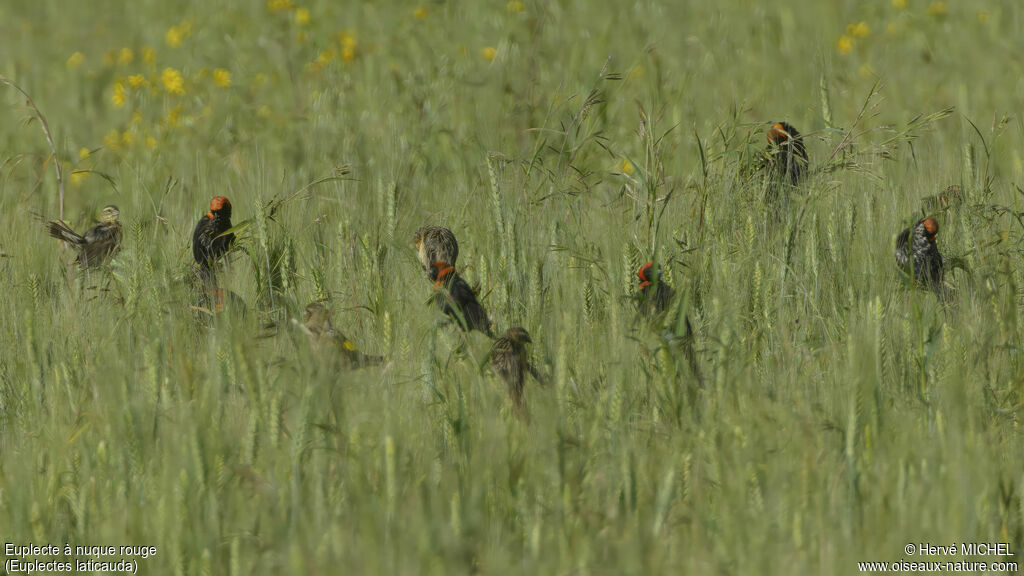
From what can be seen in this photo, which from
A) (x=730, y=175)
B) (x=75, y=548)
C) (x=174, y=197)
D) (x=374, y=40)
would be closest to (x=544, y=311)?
(x=730, y=175)

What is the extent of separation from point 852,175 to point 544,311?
1.93 m

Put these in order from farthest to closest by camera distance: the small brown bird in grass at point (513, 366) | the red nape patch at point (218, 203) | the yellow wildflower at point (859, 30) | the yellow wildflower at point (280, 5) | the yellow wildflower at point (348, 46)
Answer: the yellow wildflower at point (859, 30) → the yellow wildflower at point (280, 5) → the yellow wildflower at point (348, 46) → the red nape patch at point (218, 203) → the small brown bird in grass at point (513, 366)

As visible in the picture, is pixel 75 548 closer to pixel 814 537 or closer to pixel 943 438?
pixel 814 537

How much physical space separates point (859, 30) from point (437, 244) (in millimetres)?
5372

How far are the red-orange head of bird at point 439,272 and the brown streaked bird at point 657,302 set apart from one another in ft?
2.10

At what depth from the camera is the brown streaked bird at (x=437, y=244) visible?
4.49m

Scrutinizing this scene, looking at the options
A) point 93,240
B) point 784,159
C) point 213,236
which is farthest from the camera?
point 784,159

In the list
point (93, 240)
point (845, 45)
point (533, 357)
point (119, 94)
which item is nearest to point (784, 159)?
point (533, 357)

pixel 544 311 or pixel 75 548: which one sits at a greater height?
pixel 544 311

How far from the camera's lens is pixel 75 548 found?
2.58 m

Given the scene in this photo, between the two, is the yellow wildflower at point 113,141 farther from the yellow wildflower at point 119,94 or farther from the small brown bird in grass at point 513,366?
the small brown bird in grass at point 513,366

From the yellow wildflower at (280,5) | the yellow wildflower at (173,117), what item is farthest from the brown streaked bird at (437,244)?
the yellow wildflower at (280,5)

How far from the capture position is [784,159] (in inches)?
203

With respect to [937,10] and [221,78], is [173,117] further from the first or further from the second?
[937,10]
